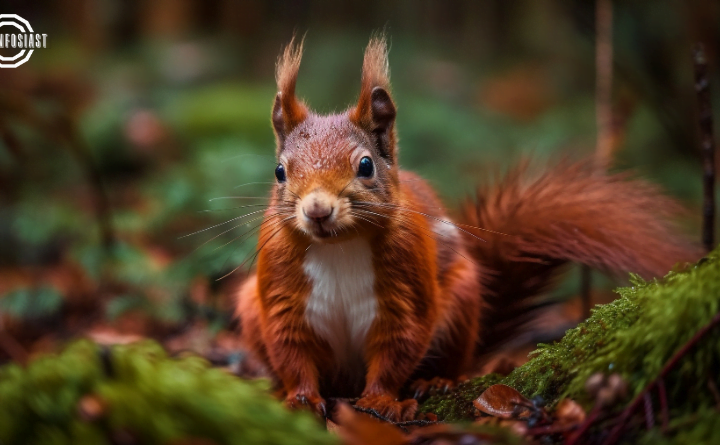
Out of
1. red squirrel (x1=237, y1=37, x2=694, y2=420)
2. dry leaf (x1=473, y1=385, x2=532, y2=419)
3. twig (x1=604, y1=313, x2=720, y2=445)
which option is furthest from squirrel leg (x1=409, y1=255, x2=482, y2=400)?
twig (x1=604, y1=313, x2=720, y2=445)

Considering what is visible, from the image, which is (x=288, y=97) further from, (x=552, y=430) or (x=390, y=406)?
(x=552, y=430)

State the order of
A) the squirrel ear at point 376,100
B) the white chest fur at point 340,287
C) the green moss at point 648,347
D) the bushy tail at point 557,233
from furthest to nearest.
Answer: the bushy tail at point 557,233 → the squirrel ear at point 376,100 → the white chest fur at point 340,287 → the green moss at point 648,347

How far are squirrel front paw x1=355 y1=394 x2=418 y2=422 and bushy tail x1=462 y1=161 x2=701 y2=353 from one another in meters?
0.81

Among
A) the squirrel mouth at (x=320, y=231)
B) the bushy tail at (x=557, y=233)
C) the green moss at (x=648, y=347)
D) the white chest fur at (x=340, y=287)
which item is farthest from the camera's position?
the bushy tail at (x=557, y=233)

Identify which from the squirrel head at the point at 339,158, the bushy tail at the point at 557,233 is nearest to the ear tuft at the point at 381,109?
the squirrel head at the point at 339,158

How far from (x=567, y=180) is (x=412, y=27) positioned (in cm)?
936

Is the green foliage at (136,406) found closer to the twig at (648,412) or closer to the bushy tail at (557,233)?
the twig at (648,412)

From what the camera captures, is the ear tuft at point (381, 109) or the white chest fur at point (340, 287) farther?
the ear tuft at point (381, 109)

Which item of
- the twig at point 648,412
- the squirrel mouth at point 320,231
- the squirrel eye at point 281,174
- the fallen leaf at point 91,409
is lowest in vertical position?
the twig at point 648,412

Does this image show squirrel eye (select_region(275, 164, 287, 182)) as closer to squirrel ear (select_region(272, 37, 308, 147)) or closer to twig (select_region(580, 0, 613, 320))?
squirrel ear (select_region(272, 37, 308, 147))

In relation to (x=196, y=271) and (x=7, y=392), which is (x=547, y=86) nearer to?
(x=196, y=271)

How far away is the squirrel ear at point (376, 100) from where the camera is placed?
7.82ft

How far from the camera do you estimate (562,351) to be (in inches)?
67.4

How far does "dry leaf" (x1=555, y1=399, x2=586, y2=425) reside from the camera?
1.39 meters
